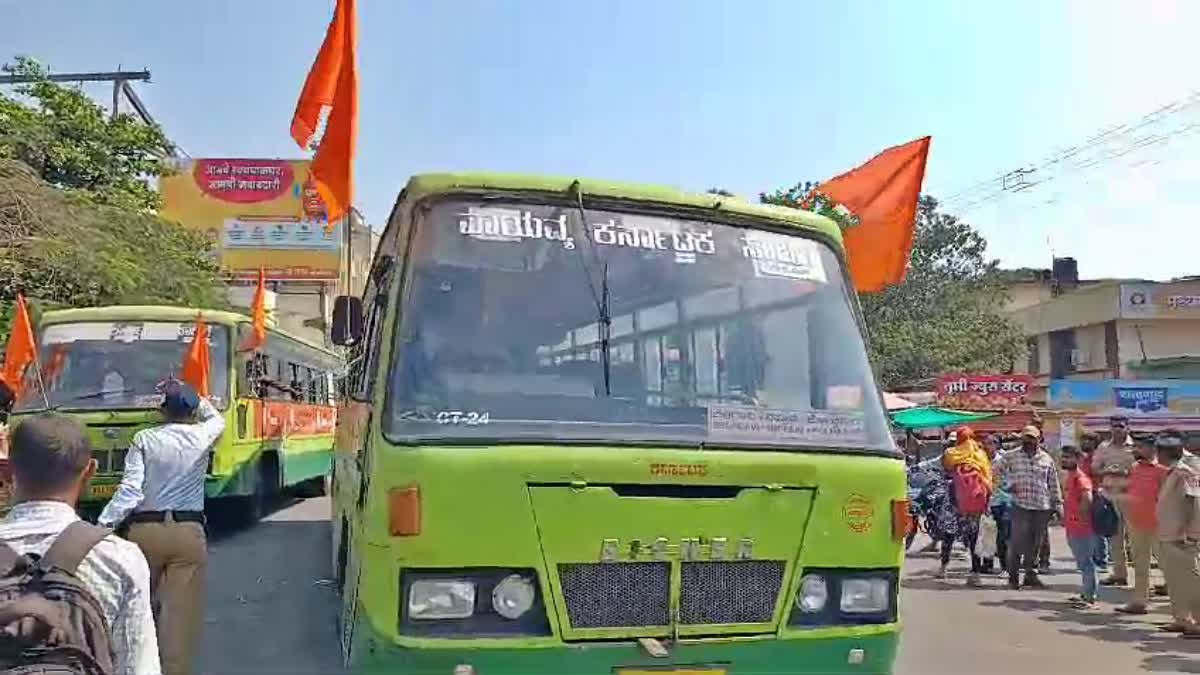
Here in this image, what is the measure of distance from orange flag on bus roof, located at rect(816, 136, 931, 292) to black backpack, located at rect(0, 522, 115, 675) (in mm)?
7217

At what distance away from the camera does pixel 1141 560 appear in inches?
405

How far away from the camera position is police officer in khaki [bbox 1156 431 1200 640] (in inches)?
357

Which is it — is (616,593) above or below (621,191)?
below

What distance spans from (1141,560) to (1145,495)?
583 millimetres

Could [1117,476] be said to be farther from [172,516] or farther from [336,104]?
[172,516]

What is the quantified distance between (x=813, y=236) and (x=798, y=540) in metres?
1.50

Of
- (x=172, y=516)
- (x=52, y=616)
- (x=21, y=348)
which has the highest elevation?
(x=21, y=348)

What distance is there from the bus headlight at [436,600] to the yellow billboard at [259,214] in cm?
4491

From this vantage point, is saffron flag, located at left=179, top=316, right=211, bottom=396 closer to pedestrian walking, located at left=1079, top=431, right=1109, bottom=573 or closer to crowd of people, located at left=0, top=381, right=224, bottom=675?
pedestrian walking, located at left=1079, top=431, right=1109, bottom=573

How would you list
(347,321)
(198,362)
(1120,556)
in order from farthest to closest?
(1120,556), (198,362), (347,321)

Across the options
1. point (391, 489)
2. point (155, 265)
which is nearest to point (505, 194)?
point (391, 489)

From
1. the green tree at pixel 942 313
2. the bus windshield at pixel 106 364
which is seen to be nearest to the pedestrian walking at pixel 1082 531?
the bus windshield at pixel 106 364

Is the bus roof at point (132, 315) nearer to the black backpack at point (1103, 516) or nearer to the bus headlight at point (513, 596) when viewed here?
the black backpack at point (1103, 516)

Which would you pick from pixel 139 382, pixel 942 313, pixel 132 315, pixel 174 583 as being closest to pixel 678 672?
pixel 174 583
